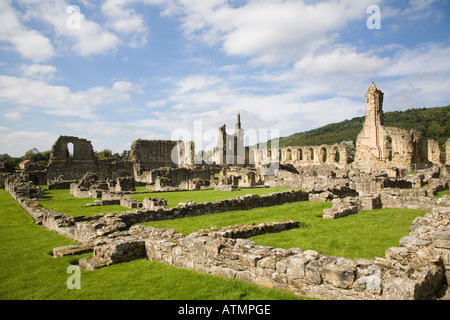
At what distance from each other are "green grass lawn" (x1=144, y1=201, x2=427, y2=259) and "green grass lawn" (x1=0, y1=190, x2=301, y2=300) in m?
2.48

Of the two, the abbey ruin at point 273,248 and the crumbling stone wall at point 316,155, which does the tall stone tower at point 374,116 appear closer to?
the crumbling stone wall at point 316,155

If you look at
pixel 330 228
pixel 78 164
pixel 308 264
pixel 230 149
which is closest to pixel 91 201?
pixel 330 228

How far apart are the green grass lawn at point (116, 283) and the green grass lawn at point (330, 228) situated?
2.48 m

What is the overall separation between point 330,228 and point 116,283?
6.19 meters

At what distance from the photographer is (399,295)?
11.8 feet

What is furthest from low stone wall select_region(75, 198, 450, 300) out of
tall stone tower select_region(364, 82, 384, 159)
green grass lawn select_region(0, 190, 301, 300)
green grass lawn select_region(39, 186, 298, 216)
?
tall stone tower select_region(364, 82, 384, 159)

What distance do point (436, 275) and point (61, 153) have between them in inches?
1839

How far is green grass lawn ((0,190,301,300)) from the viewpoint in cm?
455

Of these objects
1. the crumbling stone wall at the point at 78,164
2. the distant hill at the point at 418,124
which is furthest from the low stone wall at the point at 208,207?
the distant hill at the point at 418,124

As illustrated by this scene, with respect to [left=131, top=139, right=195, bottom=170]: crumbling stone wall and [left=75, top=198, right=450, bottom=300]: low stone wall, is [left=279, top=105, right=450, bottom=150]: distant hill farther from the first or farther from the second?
[left=75, top=198, right=450, bottom=300]: low stone wall

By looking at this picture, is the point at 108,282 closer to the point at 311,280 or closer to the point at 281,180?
the point at 311,280

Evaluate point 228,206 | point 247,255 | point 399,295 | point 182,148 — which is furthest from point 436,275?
point 182,148

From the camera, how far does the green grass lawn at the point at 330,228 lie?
6773 mm
